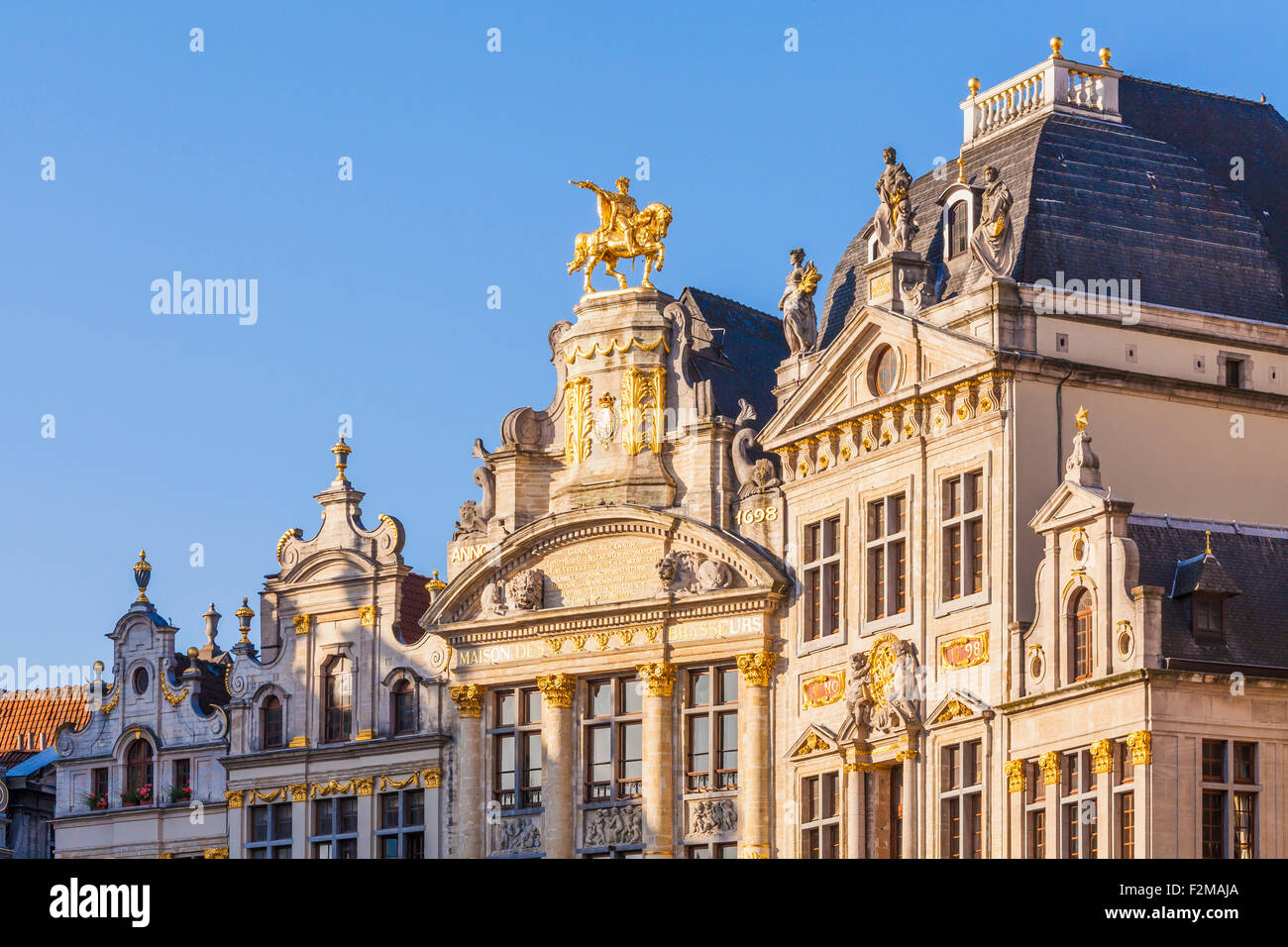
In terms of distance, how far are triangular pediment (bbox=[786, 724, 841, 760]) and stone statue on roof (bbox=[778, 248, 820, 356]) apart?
695 centimetres

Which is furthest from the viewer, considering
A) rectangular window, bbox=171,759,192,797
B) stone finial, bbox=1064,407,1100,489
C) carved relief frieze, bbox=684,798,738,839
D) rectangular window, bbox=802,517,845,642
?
rectangular window, bbox=171,759,192,797

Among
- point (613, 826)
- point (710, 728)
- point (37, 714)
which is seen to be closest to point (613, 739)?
point (613, 826)

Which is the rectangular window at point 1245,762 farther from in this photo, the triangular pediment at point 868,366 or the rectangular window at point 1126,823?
the triangular pediment at point 868,366

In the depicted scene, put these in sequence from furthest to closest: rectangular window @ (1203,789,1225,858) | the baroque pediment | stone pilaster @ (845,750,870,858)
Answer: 1. the baroque pediment
2. stone pilaster @ (845,750,870,858)
3. rectangular window @ (1203,789,1225,858)

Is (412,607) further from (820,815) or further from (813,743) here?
(820,815)

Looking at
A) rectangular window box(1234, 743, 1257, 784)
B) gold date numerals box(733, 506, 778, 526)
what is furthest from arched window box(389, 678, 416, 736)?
rectangular window box(1234, 743, 1257, 784)

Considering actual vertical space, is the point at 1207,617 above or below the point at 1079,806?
above

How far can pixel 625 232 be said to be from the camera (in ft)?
193

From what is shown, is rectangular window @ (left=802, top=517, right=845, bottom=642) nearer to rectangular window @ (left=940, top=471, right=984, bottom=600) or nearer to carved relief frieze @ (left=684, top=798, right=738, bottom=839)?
rectangular window @ (left=940, top=471, right=984, bottom=600)

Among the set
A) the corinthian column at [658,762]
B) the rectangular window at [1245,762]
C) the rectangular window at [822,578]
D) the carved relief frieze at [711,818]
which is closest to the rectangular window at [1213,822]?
the rectangular window at [1245,762]

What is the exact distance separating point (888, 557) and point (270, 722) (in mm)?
15125

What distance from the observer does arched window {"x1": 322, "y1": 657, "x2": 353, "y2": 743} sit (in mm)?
61562

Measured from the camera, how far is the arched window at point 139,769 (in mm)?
64062
